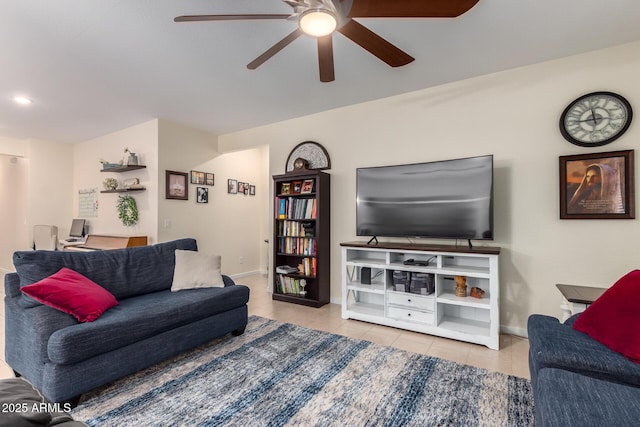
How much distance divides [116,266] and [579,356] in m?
3.15

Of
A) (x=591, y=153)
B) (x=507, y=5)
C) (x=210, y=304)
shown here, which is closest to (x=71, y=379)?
(x=210, y=304)

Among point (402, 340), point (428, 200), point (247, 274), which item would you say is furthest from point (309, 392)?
point (247, 274)

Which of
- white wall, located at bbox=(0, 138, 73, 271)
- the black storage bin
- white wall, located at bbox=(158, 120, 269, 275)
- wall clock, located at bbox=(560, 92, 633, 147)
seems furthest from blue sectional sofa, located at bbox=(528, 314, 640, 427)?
white wall, located at bbox=(0, 138, 73, 271)

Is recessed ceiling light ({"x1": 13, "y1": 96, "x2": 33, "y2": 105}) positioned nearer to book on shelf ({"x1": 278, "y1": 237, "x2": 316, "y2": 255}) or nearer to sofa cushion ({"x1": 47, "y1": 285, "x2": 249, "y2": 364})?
sofa cushion ({"x1": 47, "y1": 285, "x2": 249, "y2": 364})

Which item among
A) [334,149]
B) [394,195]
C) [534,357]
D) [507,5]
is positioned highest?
[507,5]

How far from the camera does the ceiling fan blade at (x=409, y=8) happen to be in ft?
4.91

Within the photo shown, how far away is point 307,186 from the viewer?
154 inches

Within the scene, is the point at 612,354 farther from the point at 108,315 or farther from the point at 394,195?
the point at 108,315

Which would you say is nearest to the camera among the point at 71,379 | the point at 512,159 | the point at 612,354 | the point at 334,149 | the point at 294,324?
the point at 612,354

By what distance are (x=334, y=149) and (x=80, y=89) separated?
291cm

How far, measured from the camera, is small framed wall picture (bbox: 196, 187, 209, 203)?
186 inches

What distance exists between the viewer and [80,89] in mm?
3281

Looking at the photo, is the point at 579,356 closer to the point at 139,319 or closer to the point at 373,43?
the point at 373,43

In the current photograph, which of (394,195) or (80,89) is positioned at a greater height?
(80,89)
